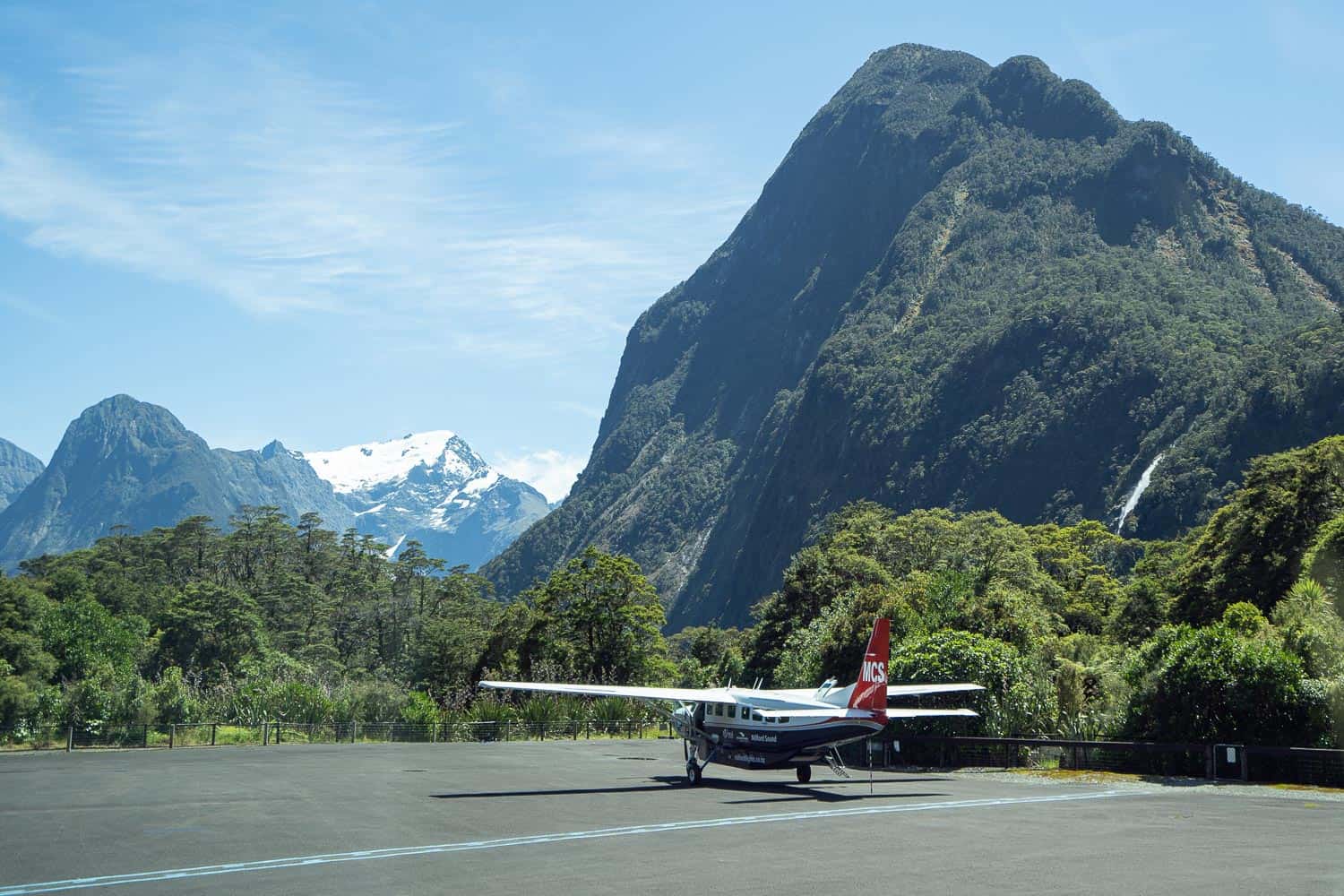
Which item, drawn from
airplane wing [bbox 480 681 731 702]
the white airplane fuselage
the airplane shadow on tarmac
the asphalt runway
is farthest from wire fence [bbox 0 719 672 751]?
the white airplane fuselage

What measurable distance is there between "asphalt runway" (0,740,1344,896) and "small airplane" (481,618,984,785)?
2.77 ft

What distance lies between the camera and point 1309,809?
73.8 feet

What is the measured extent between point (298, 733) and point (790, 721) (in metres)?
27.1

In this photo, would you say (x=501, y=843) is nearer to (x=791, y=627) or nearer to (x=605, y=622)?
Result: (x=605, y=622)

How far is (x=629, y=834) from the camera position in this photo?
64.1 feet

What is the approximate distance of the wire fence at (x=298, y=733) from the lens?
41.2 metres

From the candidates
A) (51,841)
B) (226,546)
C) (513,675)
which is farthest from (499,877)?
(226,546)

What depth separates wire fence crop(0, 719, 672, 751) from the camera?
135 feet

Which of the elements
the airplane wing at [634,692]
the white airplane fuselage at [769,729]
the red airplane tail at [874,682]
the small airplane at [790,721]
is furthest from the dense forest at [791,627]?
the airplane wing at [634,692]

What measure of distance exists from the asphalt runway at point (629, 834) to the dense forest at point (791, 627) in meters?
5.73

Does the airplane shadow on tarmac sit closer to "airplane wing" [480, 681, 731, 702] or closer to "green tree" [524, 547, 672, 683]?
"airplane wing" [480, 681, 731, 702]

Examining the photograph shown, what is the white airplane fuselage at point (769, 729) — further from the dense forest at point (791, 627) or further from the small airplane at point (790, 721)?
the dense forest at point (791, 627)

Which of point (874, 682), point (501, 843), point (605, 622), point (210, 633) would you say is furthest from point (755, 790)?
point (210, 633)

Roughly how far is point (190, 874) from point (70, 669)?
5866 cm
